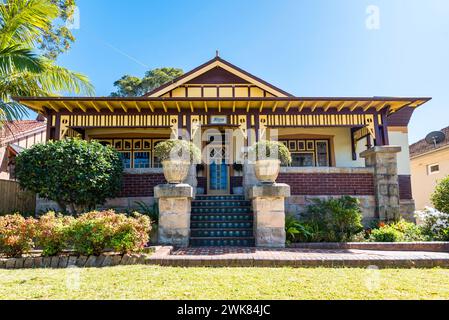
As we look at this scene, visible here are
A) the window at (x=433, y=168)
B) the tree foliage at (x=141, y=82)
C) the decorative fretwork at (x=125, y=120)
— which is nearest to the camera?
the decorative fretwork at (x=125, y=120)

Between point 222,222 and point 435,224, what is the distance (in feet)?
18.0

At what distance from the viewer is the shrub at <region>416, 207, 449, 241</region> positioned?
797 cm

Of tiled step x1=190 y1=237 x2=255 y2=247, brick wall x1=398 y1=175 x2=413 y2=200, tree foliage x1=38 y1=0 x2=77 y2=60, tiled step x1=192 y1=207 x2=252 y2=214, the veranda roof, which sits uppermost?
tree foliage x1=38 y1=0 x2=77 y2=60

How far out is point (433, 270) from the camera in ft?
16.7

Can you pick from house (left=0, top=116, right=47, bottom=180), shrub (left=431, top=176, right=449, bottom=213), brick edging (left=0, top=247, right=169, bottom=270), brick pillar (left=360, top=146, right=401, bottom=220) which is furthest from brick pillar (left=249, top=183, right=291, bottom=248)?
house (left=0, top=116, right=47, bottom=180)

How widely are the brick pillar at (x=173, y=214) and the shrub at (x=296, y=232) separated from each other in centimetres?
239

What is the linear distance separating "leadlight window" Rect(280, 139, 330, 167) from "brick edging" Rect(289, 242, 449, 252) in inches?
242

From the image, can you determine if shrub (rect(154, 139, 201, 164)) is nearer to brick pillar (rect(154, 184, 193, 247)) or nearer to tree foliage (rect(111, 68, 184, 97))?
brick pillar (rect(154, 184, 193, 247))

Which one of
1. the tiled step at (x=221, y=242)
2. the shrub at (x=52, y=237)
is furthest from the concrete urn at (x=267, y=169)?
the shrub at (x=52, y=237)

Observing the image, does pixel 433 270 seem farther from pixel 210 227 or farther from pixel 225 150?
pixel 225 150

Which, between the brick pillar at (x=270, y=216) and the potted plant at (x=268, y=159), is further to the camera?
the potted plant at (x=268, y=159)

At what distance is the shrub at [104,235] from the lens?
5.62 m

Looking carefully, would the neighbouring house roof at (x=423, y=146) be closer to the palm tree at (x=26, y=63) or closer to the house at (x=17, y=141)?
the palm tree at (x=26, y=63)

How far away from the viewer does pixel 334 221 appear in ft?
26.6
